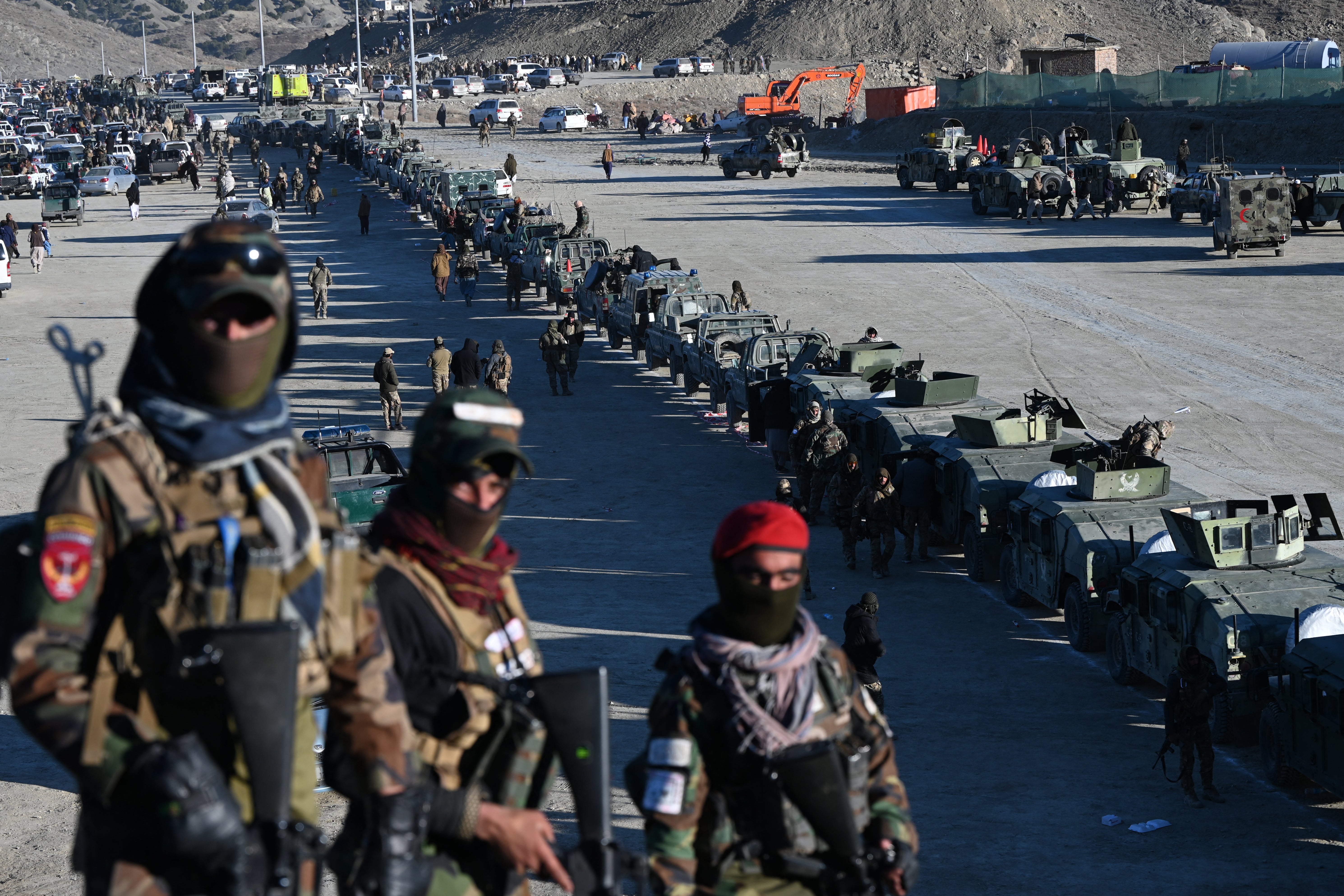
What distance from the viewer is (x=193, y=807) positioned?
2957 millimetres

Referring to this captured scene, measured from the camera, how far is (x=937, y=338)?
29.5 meters

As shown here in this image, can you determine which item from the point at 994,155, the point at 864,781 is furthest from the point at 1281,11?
the point at 864,781

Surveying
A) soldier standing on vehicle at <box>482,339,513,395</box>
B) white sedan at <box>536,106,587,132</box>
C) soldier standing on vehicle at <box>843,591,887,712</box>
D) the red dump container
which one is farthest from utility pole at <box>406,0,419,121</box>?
soldier standing on vehicle at <box>843,591,887,712</box>

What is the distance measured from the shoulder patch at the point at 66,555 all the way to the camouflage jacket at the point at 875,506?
44.1ft

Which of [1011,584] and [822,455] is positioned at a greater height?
[822,455]

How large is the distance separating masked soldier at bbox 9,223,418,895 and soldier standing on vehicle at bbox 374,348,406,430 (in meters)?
19.6

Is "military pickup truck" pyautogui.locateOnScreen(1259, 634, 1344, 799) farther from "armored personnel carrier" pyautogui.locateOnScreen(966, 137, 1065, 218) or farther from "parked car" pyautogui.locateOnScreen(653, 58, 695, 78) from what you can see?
"parked car" pyautogui.locateOnScreen(653, 58, 695, 78)

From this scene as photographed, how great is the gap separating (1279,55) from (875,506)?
65.6 m

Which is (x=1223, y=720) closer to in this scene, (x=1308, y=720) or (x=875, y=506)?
(x=1308, y=720)

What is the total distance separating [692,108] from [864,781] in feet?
299

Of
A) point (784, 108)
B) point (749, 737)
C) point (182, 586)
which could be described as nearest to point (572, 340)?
point (749, 737)

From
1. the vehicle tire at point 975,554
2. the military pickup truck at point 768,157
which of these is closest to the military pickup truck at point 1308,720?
the vehicle tire at point 975,554

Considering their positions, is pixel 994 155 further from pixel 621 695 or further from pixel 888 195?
pixel 621 695

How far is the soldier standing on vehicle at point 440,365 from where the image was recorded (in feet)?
78.5
